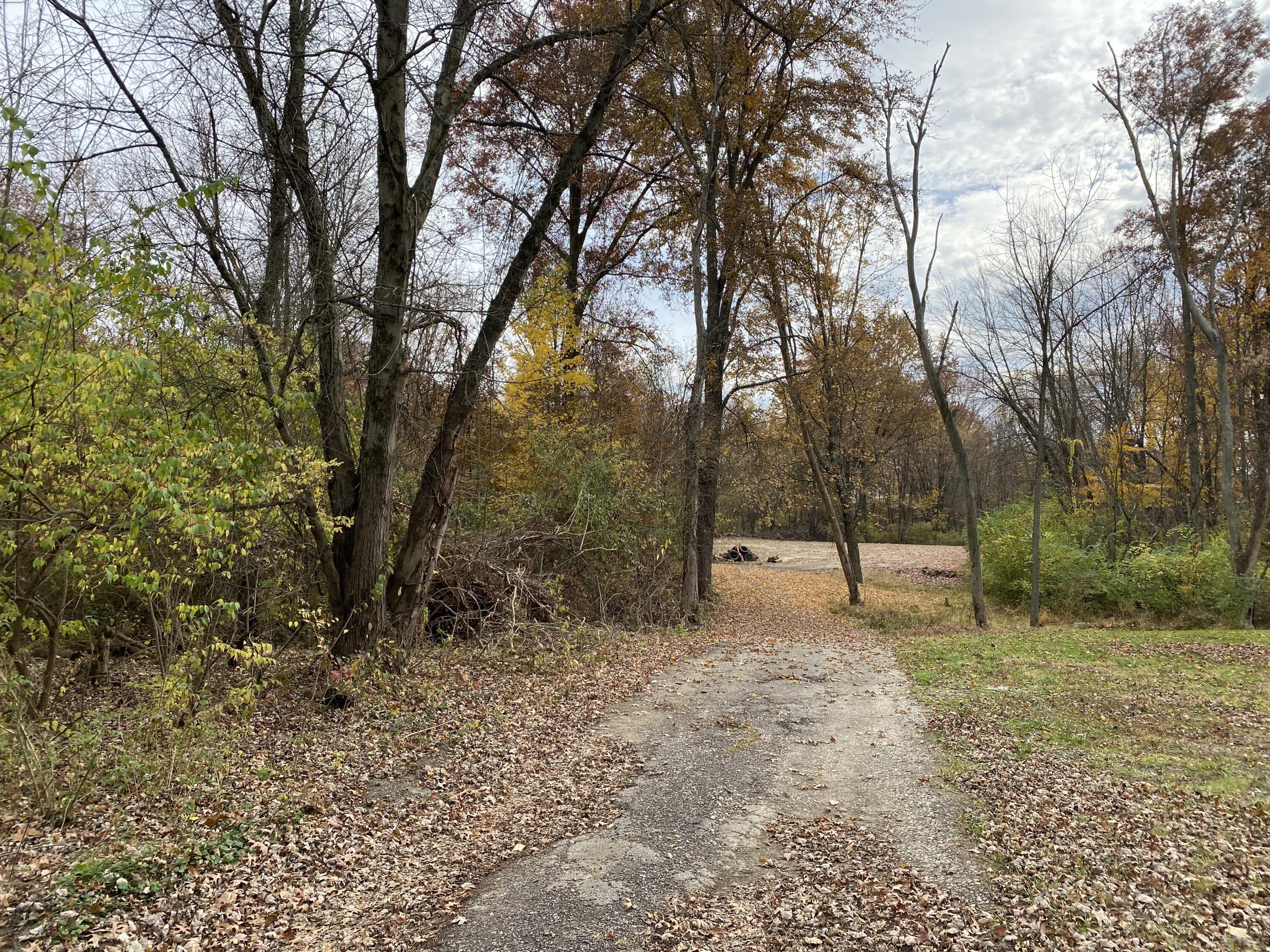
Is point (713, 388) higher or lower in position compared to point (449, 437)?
higher

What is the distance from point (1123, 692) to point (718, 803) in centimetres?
603

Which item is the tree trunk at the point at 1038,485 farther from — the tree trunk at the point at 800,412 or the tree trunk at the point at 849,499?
the tree trunk at the point at 849,499

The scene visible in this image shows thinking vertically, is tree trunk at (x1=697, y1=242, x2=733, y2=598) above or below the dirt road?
above

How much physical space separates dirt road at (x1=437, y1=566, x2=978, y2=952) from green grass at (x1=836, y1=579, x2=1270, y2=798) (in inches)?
42.5

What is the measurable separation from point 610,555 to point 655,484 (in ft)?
6.73

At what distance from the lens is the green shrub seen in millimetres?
15859

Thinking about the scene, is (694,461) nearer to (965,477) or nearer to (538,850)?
(965,477)

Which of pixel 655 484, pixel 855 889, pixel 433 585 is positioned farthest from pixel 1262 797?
pixel 655 484

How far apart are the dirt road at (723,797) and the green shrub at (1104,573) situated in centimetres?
1016

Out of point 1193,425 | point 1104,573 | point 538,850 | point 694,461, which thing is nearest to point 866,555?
point 1193,425

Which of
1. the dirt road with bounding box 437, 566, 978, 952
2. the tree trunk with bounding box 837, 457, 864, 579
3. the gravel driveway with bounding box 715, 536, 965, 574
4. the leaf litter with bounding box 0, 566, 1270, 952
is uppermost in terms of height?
the tree trunk with bounding box 837, 457, 864, 579

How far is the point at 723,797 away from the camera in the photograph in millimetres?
5562

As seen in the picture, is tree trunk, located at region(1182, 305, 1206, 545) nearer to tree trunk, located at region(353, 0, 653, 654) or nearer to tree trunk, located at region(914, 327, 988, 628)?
tree trunk, located at region(914, 327, 988, 628)

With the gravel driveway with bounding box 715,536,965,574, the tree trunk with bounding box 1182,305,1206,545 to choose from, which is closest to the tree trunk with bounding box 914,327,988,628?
the tree trunk with bounding box 1182,305,1206,545
